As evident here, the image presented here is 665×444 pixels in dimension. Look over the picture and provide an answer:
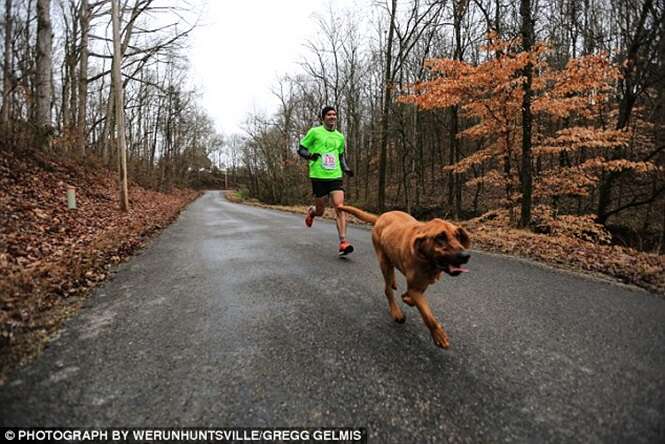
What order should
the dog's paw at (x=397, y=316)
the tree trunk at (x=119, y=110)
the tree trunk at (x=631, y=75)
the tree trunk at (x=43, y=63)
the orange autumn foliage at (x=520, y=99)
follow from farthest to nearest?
1. the tree trunk at (x=631, y=75)
2. the tree trunk at (x=43, y=63)
3. the tree trunk at (x=119, y=110)
4. the orange autumn foliage at (x=520, y=99)
5. the dog's paw at (x=397, y=316)

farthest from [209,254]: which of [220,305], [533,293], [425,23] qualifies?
[425,23]

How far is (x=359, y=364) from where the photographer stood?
1895mm

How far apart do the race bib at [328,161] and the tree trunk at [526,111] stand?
634 cm

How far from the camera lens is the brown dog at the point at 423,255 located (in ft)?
5.91

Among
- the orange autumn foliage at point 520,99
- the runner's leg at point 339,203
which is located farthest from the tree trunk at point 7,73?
the orange autumn foliage at point 520,99

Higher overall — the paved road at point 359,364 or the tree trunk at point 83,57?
the tree trunk at point 83,57

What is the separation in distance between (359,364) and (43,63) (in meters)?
13.4

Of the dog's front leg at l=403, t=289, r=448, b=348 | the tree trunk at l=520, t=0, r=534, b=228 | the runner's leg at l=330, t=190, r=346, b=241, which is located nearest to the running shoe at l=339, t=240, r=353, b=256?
the runner's leg at l=330, t=190, r=346, b=241

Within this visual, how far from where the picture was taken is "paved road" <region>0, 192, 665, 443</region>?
1430mm

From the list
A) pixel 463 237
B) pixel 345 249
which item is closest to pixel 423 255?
pixel 463 237

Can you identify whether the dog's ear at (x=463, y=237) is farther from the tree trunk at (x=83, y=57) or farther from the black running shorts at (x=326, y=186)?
the tree trunk at (x=83, y=57)

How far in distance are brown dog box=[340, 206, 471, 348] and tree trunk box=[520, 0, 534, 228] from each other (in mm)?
7566

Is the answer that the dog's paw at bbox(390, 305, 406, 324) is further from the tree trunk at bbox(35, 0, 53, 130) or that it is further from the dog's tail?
the tree trunk at bbox(35, 0, 53, 130)

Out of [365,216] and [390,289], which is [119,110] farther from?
[390,289]
